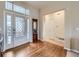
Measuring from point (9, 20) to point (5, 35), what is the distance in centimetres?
65

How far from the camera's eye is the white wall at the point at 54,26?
17.8 ft

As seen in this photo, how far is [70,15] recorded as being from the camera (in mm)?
3477

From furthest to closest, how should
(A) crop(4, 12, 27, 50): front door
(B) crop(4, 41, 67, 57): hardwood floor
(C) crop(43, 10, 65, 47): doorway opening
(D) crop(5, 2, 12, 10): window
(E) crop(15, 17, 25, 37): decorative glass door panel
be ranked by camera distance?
(C) crop(43, 10, 65, 47): doorway opening → (E) crop(15, 17, 25, 37): decorative glass door panel → (A) crop(4, 12, 27, 50): front door → (D) crop(5, 2, 12, 10): window → (B) crop(4, 41, 67, 57): hardwood floor

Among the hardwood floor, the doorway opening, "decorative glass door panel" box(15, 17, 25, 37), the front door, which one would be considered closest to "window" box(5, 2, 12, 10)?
the front door

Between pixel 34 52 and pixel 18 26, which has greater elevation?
pixel 18 26

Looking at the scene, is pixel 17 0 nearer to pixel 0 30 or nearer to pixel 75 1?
pixel 0 30

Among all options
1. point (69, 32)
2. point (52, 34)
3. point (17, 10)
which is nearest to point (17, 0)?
point (17, 10)

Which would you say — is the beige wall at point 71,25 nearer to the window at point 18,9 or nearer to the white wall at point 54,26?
the white wall at point 54,26

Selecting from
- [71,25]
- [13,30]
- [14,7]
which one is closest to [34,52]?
[13,30]

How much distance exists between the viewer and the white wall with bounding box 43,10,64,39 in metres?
5.42

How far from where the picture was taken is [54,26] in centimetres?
589

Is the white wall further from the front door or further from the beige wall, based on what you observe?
the front door

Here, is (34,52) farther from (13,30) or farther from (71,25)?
(71,25)

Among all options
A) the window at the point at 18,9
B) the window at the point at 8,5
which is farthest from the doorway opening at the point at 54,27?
the window at the point at 8,5
